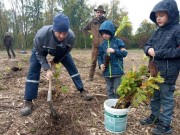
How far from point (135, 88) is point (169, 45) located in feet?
2.45

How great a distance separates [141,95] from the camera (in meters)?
3.07

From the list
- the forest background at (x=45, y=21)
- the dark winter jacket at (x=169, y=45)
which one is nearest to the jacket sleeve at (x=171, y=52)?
the dark winter jacket at (x=169, y=45)

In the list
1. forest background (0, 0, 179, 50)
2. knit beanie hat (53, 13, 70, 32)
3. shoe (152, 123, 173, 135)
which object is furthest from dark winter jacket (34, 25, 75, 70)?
forest background (0, 0, 179, 50)

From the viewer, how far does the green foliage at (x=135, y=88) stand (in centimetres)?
307

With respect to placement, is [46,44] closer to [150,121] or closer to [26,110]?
[26,110]

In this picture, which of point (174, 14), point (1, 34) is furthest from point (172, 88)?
point (1, 34)

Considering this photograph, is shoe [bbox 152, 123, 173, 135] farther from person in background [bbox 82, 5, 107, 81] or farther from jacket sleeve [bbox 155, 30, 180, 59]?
person in background [bbox 82, 5, 107, 81]

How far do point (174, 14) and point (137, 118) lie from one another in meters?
1.80

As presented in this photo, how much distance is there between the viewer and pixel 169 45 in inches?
121

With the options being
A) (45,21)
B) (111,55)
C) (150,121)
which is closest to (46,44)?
(111,55)

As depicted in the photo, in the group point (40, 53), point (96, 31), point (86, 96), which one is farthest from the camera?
point (96, 31)

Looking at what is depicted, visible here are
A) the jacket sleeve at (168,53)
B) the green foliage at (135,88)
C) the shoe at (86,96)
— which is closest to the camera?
the jacket sleeve at (168,53)

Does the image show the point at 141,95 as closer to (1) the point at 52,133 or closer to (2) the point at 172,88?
(2) the point at 172,88

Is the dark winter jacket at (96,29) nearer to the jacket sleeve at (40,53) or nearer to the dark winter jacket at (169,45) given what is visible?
the jacket sleeve at (40,53)
